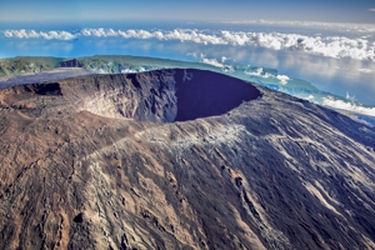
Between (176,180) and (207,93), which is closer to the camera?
(176,180)

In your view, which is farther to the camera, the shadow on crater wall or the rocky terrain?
the shadow on crater wall

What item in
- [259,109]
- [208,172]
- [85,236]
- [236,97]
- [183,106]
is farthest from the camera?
[183,106]

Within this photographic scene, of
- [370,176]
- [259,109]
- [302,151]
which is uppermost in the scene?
[259,109]

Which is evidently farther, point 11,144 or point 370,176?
point 370,176

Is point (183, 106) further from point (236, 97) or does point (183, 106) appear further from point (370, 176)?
point (370, 176)

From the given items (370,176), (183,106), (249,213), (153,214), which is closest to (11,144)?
(153,214)

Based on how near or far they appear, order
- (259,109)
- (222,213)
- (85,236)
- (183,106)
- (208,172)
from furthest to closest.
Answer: (183,106) < (259,109) < (208,172) < (222,213) < (85,236)

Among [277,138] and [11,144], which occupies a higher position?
[11,144]

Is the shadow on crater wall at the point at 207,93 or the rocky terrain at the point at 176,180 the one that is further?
the shadow on crater wall at the point at 207,93
